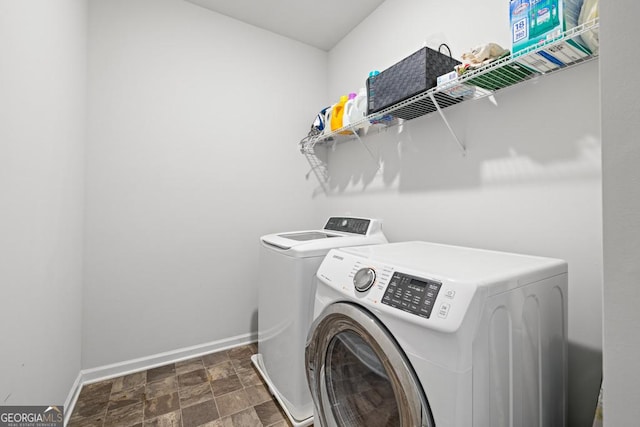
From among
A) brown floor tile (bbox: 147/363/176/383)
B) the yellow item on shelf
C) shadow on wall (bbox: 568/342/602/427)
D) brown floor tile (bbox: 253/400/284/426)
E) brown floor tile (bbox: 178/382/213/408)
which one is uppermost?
the yellow item on shelf

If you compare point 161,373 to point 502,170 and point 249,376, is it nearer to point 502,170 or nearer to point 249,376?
point 249,376

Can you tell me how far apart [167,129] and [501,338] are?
2.28 metres

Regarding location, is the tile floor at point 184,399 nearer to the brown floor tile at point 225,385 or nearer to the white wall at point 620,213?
the brown floor tile at point 225,385

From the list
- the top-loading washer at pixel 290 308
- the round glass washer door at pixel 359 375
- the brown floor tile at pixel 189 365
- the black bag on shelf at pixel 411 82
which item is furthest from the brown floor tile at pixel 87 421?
the black bag on shelf at pixel 411 82

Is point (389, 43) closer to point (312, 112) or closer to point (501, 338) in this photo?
point (312, 112)

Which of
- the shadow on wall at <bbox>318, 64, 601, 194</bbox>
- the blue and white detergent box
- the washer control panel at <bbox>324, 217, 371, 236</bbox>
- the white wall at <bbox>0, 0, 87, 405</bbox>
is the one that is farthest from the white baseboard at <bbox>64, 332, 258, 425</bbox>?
the blue and white detergent box

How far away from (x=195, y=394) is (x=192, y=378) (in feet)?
0.62

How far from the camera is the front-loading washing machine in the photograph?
0.71 meters

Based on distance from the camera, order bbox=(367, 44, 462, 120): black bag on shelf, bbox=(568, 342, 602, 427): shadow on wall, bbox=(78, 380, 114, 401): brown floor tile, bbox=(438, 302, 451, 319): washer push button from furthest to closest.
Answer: bbox=(78, 380, 114, 401): brown floor tile
bbox=(367, 44, 462, 120): black bag on shelf
bbox=(568, 342, 602, 427): shadow on wall
bbox=(438, 302, 451, 319): washer push button

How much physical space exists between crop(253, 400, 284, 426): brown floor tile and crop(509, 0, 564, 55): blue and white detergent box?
202cm

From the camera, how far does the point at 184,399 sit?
1.66 m

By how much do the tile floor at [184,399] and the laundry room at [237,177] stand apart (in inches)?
0.7

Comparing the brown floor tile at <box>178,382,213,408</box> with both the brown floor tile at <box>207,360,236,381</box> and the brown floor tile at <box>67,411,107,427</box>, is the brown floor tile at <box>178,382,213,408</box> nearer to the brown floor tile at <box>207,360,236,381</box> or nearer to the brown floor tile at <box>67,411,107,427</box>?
the brown floor tile at <box>207,360,236,381</box>

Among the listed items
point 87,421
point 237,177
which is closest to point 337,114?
point 237,177
